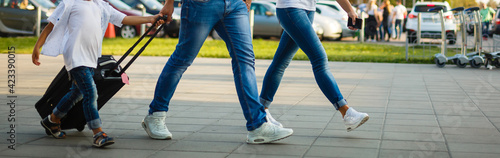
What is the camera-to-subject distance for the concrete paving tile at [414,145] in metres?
4.39

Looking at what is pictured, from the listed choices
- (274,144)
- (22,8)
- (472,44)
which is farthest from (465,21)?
(22,8)

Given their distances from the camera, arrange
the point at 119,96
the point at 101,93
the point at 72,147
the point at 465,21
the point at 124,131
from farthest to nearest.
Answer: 1. the point at 465,21
2. the point at 119,96
3. the point at 124,131
4. the point at 101,93
5. the point at 72,147

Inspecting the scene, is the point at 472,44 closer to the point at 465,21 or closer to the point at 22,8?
the point at 465,21

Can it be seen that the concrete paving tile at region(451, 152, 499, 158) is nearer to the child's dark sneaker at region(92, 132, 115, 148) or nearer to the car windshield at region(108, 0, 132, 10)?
the child's dark sneaker at region(92, 132, 115, 148)

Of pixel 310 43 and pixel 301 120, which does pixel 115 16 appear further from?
pixel 301 120

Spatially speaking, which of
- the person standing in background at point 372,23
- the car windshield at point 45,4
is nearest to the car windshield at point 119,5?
the car windshield at point 45,4

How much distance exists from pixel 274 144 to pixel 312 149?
30cm

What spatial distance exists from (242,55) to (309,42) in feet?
1.91

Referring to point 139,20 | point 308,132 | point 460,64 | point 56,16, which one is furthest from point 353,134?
point 460,64

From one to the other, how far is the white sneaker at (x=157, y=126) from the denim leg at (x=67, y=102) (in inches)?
18.9

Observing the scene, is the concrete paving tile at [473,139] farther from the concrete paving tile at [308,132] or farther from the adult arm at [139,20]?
the adult arm at [139,20]

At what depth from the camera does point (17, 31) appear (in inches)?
806

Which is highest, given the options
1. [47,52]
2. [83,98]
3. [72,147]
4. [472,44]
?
[47,52]

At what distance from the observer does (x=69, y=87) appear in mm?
4691
